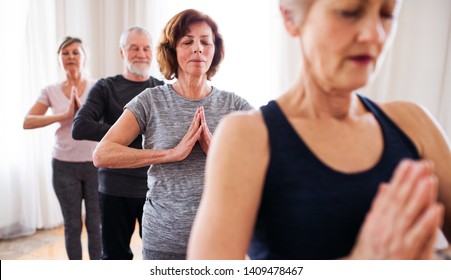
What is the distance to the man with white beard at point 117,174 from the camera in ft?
6.07

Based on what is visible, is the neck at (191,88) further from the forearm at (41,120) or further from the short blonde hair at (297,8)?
the forearm at (41,120)

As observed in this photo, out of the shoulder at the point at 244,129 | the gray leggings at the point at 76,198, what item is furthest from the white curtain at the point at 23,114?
the shoulder at the point at 244,129

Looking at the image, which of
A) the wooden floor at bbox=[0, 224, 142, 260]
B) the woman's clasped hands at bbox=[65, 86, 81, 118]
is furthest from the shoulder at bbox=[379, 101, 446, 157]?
the wooden floor at bbox=[0, 224, 142, 260]

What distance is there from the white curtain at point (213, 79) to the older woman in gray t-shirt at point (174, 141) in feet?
5.98

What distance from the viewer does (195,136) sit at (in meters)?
1.27

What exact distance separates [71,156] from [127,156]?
1.12 meters

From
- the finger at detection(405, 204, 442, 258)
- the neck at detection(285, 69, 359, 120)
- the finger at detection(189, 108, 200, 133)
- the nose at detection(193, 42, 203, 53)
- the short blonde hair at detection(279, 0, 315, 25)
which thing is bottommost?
the finger at detection(189, 108, 200, 133)

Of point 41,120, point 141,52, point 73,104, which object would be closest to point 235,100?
point 141,52

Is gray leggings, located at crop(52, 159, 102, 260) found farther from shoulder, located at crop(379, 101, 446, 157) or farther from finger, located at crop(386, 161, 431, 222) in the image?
finger, located at crop(386, 161, 431, 222)

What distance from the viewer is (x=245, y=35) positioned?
3316 mm

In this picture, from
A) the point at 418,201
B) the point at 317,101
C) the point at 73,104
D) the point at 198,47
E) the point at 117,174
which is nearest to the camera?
the point at 418,201

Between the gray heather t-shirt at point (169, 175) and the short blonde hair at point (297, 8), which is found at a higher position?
the short blonde hair at point (297, 8)

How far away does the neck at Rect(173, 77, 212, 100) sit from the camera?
1.40 metres

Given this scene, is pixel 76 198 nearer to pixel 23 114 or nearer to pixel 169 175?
pixel 169 175
